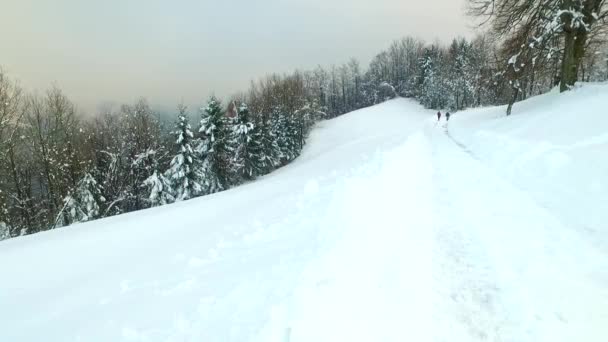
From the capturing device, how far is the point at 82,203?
25.6 m

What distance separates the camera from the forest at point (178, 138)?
14.6 m

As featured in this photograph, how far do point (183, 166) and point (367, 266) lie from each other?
28487 mm

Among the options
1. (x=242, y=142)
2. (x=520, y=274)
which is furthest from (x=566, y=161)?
(x=242, y=142)

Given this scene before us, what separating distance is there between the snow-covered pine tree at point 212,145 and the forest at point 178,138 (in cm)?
11

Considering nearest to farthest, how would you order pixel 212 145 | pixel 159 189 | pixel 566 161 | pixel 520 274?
pixel 520 274 < pixel 566 161 < pixel 159 189 < pixel 212 145

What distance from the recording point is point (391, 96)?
98.8 meters

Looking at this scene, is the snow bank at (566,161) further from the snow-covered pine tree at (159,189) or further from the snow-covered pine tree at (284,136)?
the snow-covered pine tree at (284,136)

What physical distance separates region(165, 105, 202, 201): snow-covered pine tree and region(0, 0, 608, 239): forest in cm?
9

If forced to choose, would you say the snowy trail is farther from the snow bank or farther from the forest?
the forest

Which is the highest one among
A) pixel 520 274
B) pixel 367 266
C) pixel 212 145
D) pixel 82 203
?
pixel 520 274

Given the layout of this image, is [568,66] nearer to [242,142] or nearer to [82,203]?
[242,142]

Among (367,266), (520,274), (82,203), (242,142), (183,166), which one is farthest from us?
(242,142)

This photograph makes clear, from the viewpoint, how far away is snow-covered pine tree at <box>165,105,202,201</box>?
96.3 feet

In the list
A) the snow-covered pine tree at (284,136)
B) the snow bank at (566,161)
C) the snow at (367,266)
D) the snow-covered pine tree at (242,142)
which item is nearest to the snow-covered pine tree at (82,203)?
the snow-covered pine tree at (242,142)
